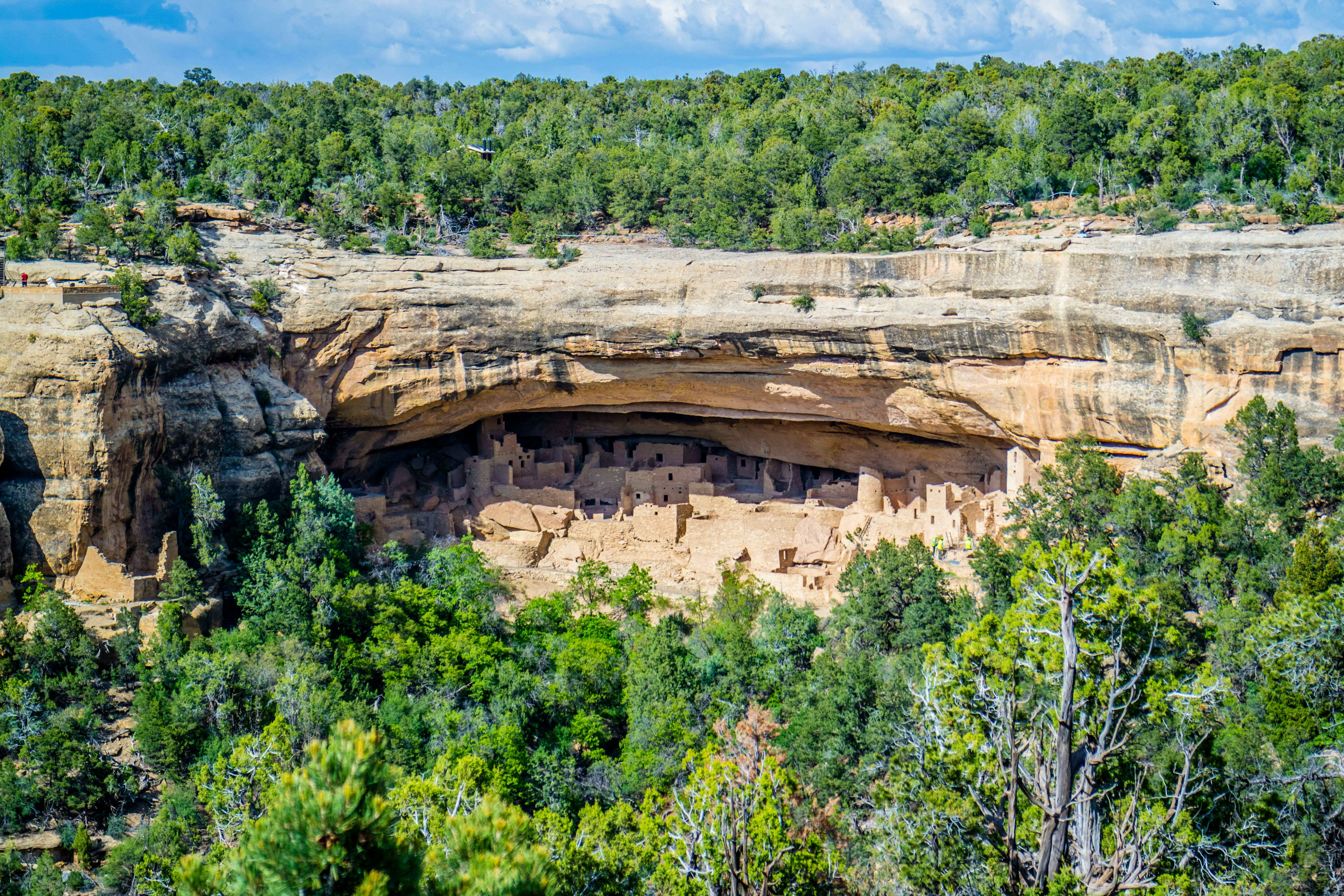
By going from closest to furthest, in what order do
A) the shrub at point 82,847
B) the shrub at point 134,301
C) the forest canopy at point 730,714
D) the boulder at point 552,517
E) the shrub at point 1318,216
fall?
the forest canopy at point 730,714
the shrub at point 82,847
the shrub at point 134,301
the shrub at point 1318,216
the boulder at point 552,517

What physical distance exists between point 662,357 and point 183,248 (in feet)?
31.7

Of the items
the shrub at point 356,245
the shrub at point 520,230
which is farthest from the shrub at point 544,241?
the shrub at point 356,245

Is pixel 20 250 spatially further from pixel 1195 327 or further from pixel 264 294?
pixel 1195 327

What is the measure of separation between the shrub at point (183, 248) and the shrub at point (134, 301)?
2018mm

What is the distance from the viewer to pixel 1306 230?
21.0 m

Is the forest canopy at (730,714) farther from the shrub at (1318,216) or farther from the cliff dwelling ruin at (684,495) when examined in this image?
the shrub at (1318,216)

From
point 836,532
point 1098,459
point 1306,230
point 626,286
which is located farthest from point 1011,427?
point 626,286

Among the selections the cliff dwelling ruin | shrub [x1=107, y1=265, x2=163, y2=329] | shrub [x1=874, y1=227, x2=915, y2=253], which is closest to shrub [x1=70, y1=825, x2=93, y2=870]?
shrub [x1=107, y1=265, x2=163, y2=329]

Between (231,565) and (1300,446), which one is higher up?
(1300,446)

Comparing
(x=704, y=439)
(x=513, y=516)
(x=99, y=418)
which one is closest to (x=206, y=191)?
(x=99, y=418)

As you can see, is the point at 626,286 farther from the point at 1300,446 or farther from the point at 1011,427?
the point at 1300,446

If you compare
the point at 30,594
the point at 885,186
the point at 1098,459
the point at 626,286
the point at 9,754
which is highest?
the point at 885,186

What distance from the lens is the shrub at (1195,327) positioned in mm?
20688

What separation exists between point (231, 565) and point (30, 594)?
351 cm
